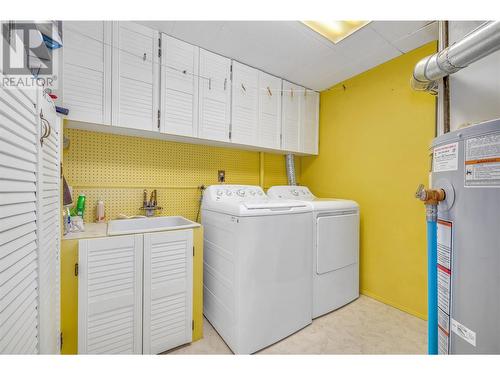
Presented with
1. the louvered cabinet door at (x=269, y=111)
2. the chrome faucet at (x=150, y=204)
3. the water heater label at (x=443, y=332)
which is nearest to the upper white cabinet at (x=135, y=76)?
the chrome faucet at (x=150, y=204)

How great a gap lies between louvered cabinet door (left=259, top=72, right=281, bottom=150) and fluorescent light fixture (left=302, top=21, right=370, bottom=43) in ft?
2.49

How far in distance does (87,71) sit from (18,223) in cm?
134

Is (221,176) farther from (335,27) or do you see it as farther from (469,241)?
(469,241)

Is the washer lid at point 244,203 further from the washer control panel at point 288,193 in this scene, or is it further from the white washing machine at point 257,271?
the washer control panel at point 288,193

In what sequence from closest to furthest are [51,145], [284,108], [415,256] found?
[51,145]
[415,256]
[284,108]

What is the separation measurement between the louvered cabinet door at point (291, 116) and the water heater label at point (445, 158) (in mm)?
1836

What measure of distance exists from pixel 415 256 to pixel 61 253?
9.57 ft

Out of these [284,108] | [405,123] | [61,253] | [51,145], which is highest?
[284,108]

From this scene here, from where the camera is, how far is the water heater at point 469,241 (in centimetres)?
68

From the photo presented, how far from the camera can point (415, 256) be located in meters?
2.09

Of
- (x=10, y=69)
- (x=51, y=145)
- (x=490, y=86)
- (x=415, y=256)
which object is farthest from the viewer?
(x=415, y=256)

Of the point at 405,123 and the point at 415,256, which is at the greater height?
the point at 405,123

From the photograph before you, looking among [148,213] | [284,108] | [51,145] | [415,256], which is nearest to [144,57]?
[51,145]
